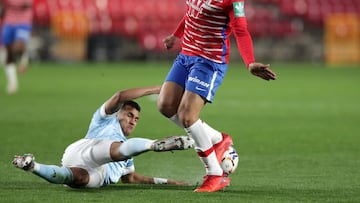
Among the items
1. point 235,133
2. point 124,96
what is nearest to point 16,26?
point 235,133

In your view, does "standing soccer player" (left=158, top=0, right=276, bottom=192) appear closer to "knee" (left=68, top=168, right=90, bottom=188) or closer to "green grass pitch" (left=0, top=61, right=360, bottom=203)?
"green grass pitch" (left=0, top=61, right=360, bottom=203)

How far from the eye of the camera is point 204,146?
8.16 metres

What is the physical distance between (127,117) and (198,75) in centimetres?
75

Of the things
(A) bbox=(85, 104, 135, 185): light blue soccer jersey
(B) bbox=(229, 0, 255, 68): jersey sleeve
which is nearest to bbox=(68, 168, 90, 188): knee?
(A) bbox=(85, 104, 135, 185): light blue soccer jersey

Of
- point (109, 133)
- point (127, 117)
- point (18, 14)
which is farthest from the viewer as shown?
point (18, 14)

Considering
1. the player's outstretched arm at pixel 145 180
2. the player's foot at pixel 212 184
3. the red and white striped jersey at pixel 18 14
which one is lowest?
the red and white striped jersey at pixel 18 14

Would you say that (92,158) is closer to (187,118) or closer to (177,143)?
(187,118)

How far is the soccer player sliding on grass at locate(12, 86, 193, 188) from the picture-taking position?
25.1 feet

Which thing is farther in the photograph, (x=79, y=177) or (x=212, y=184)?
(x=212, y=184)

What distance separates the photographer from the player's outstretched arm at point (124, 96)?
8078mm

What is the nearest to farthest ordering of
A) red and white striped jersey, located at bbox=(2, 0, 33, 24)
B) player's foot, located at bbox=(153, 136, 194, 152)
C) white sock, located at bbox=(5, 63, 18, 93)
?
player's foot, located at bbox=(153, 136, 194, 152)
white sock, located at bbox=(5, 63, 18, 93)
red and white striped jersey, located at bbox=(2, 0, 33, 24)

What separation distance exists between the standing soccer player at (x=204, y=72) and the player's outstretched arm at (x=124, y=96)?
0.21 m

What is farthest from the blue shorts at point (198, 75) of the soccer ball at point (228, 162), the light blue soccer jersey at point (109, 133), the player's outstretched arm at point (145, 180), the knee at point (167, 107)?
the player's outstretched arm at point (145, 180)

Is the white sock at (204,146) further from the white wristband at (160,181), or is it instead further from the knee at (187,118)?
the white wristband at (160,181)
